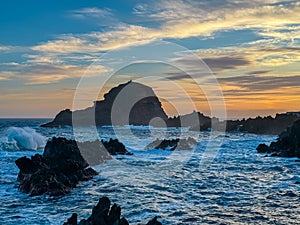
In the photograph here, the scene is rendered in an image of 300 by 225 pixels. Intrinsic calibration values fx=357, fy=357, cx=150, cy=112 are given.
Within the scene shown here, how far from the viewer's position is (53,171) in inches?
941

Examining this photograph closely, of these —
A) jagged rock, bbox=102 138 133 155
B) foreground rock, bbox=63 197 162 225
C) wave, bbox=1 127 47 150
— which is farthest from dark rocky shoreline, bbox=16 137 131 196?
wave, bbox=1 127 47 150

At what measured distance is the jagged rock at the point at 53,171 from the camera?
72.0 ft

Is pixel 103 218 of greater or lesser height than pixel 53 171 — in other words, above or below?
below

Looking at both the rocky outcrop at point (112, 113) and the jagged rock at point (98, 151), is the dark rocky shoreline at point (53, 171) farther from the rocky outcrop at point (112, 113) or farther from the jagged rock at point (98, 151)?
the rocky outcrop at point (112, 113)

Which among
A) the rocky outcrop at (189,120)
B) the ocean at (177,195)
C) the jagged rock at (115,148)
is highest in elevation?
the rocky outcrop at (189,120)

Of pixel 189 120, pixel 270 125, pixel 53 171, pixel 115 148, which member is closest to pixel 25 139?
pixel 115 148

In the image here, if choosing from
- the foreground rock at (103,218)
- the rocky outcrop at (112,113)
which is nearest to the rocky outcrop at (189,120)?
the rocky outcrop at (112,113)

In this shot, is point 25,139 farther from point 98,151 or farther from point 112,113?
point 112,113

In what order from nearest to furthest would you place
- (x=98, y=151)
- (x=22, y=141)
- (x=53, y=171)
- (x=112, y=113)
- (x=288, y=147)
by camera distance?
(x=53, y=171), (x=98, y=151), (x=288, y=147), (x=22, y=141), (x=112, y=113)

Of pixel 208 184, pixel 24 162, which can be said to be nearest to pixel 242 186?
pixel 208 184

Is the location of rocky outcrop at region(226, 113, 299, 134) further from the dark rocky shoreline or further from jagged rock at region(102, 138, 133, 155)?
the dark rocky shoreline

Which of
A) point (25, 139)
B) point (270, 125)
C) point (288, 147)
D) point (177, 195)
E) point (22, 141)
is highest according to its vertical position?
point (25, 139)

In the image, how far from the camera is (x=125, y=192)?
73.2ft

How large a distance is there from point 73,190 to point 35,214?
18.3ft
